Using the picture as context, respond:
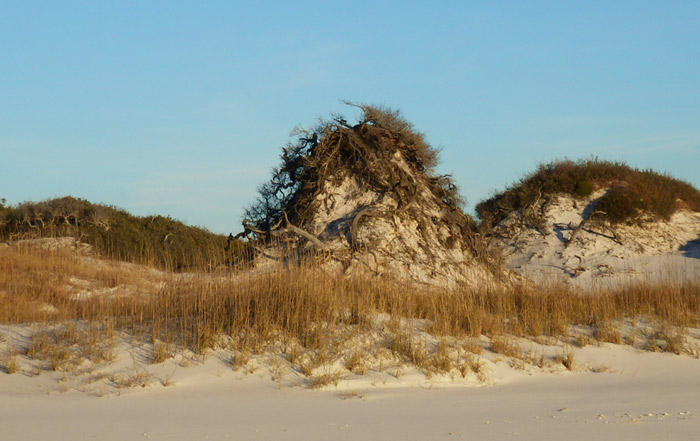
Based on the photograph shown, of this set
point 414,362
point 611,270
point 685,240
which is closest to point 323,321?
point 414,362

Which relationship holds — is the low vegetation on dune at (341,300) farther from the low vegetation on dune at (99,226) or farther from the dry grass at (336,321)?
the low vegetation on dune at (99,226)

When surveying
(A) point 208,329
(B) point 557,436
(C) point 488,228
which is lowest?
(B) point 557,436

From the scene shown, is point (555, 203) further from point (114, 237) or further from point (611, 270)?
point (114, 237)

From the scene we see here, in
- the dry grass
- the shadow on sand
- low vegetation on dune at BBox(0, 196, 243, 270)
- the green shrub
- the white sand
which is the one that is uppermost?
the green shrub

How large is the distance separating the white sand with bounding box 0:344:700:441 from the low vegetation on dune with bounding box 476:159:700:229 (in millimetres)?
13746

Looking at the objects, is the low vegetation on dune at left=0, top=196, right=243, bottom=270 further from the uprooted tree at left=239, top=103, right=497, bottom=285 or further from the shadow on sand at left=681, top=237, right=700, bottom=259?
the shadow on sand at left=681, top=237, right=700, bottom=259

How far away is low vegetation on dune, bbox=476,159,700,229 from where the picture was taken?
21.8 meters

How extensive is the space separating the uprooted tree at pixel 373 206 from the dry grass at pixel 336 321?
333 centimetres

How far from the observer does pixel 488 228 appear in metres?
21.6

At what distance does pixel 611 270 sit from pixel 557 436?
1457 centimetres

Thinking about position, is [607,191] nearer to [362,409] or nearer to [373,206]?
[373,206]

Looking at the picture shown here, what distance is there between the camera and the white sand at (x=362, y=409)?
584cm

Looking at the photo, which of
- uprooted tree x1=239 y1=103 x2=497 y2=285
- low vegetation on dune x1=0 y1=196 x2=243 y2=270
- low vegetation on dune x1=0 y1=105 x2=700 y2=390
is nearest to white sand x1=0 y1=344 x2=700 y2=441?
low vegetation on dune x1=0 y1=105 x2=700 y2=390

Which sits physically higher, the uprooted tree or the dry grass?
the uprooted tree
